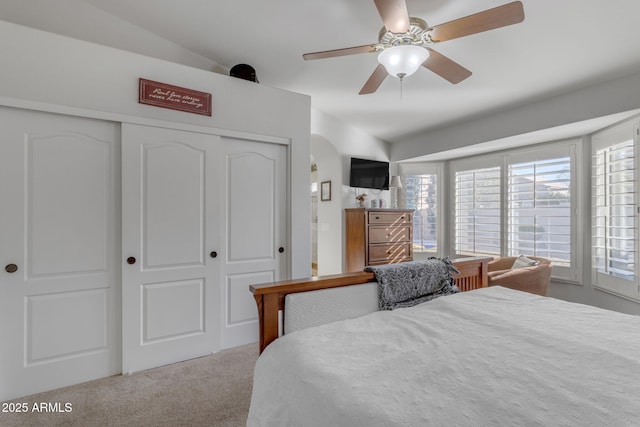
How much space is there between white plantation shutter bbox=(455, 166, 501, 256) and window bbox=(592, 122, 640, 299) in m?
1.13

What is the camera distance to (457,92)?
333 centimetres

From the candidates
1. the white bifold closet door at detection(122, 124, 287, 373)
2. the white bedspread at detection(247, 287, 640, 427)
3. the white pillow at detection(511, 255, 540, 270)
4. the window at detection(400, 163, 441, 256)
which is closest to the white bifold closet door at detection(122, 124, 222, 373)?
the white bifold closet door at detection(122, 124, 287, 373)

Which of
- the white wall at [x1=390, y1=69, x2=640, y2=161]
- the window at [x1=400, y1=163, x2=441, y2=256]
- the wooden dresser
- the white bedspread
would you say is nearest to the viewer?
the white bedspread

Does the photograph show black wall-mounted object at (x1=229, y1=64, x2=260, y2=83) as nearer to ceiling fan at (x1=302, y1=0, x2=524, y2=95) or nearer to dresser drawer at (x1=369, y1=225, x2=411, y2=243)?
ceiling fan at (x1=302, y1=0, x2=524, y2=95)

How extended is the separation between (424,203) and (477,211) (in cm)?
85

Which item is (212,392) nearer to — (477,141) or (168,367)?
(168,367)

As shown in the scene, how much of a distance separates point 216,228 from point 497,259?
3542mm

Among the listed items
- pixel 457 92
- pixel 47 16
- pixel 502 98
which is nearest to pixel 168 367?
pixel 47 16

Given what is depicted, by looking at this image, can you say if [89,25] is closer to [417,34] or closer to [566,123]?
[417,34]

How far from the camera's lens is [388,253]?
4.48m

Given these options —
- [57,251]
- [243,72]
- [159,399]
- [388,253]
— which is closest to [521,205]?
[388,253]

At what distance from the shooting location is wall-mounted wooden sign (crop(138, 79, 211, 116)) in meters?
2.41

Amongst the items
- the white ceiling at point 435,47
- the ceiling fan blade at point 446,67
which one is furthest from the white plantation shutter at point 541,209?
the ceiling fan blade at point 446,67

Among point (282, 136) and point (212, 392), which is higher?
point (282, 136)
